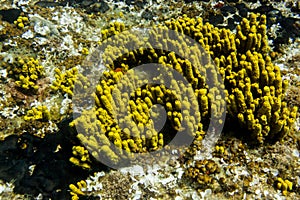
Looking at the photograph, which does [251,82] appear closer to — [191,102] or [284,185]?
[191,102]

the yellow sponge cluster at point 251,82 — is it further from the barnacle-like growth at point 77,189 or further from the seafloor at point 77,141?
the barnacle-like growth at point 77,189

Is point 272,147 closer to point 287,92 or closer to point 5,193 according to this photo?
point 287,92

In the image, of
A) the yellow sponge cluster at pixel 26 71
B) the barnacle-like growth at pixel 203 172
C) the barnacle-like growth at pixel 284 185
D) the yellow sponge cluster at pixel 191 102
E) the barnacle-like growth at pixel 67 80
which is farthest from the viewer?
the yellow sponge cluster at pixel 26 71

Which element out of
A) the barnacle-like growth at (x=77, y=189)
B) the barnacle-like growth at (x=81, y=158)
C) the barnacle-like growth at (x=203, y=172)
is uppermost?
the barnacle-like growth at (x=203, y=172)

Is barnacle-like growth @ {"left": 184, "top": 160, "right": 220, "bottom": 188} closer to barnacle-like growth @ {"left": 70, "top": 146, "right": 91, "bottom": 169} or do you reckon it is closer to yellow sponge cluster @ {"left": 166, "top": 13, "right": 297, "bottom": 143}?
yellow sponge cluster @ {"left": 166, "top": 13, "right": 297, "bottom": 143}

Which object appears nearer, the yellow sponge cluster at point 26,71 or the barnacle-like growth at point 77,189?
the barnacle-like growth at point 77,189

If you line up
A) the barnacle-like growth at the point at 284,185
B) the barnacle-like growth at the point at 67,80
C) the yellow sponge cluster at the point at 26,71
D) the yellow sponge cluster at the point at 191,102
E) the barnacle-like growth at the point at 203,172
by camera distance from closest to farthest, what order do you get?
1. the barnacle-like growth at the point at 284,185
2. the barnacle-like growth at the point at 203,172
3. the yellow sponge cluster at the point at 191,102
4. the barnacle-like growth at the point at 67,80
5. the yellow sponge cluster at the point at 26,71

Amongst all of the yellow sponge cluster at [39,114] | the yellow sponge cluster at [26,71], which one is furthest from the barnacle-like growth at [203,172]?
the yellow sponge cluster at [26,71]

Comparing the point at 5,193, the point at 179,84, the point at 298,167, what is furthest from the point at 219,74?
the point at 5,193
